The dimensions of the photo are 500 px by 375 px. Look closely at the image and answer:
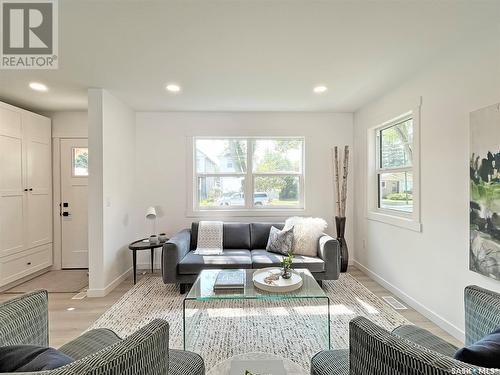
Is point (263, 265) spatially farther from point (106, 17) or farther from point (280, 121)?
point (106, 17)

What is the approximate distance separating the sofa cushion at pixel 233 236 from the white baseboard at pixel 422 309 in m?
1.78

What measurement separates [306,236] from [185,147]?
89.3 inches

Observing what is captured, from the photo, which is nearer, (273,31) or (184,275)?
(273,31)

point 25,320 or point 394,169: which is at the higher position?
point 394,169

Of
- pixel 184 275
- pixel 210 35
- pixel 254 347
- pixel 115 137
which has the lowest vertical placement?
pixel 254 347

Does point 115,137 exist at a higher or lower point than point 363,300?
higher

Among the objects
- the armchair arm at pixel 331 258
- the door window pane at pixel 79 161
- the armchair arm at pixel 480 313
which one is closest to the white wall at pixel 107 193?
the door window pane at pixel 79 161

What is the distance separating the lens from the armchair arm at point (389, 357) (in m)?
0.75

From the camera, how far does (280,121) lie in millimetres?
4102

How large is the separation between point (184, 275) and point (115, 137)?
2000 millimetres

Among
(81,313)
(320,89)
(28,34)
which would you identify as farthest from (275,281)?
(28,34)

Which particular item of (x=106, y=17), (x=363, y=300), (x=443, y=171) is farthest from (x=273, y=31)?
(x=363, y=300)

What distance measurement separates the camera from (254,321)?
247cm

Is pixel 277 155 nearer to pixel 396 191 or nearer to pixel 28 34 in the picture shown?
pixel 396 191
